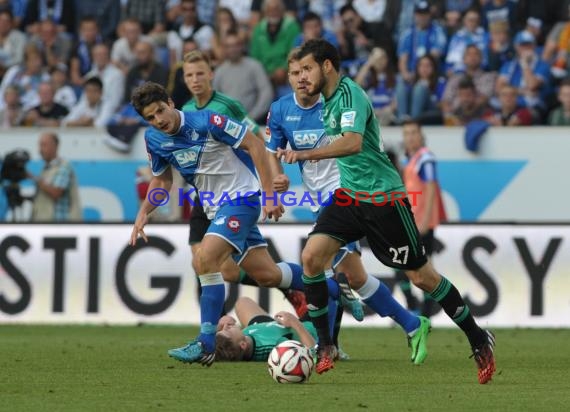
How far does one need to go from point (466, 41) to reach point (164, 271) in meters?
5.73

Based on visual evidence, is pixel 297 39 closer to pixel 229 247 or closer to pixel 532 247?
pixel 532 247

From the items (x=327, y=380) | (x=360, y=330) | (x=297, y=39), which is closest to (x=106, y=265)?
(x=360, y=330)

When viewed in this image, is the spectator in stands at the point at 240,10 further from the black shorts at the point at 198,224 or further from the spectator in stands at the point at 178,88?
the black shorts at the point at 198,224

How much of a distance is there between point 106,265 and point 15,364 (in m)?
5.35

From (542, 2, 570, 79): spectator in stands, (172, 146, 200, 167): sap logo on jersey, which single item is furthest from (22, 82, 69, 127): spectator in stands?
(172, 146, 200, 167): sap logo on jersey

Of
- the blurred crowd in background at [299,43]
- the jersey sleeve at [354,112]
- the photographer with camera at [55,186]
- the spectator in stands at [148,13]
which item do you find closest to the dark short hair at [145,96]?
the jersey sleeve at [354,112]

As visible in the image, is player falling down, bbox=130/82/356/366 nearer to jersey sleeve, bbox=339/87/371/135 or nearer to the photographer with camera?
jersey sleeve, bbox=339/87/371/135

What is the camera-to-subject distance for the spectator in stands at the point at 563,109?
55.6ft

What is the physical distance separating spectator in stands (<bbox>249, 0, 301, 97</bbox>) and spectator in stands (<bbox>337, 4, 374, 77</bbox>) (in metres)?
0.69

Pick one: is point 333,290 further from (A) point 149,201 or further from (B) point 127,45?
(B) point 127,45

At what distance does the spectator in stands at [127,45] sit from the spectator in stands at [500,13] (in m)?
5.07

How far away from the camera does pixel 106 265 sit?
15.6 m

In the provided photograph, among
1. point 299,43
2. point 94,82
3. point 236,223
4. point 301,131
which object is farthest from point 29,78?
point 236,223

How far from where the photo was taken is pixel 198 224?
12.0 metres
